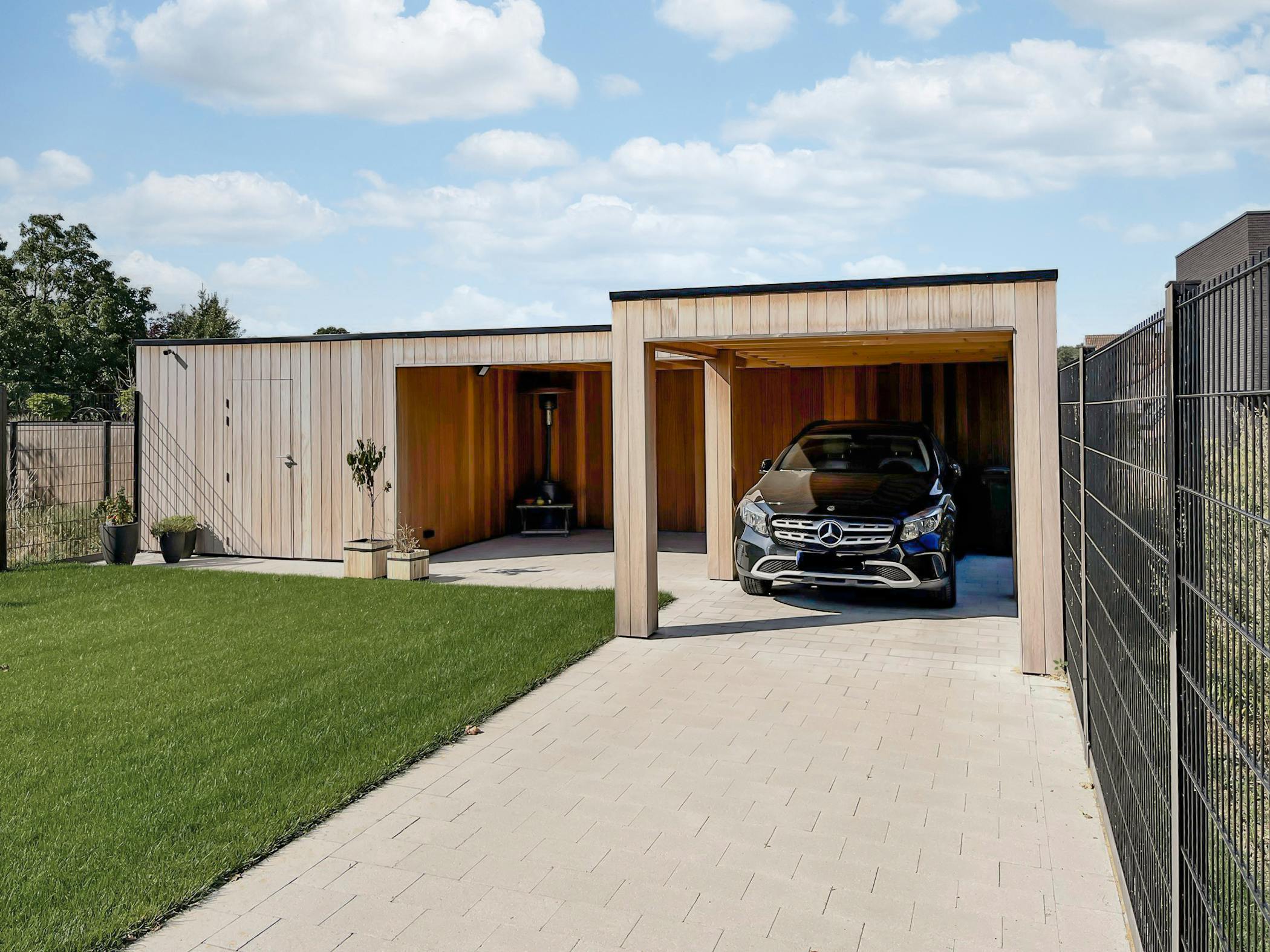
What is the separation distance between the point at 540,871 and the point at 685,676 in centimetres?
294

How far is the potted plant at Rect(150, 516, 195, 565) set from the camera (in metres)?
12.0

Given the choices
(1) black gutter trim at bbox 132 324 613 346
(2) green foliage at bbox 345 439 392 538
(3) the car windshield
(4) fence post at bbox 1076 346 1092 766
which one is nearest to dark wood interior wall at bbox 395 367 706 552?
(2) green foliage at bbox 345 439 392 538

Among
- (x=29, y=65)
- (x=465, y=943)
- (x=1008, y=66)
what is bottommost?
(x=465, y=943)

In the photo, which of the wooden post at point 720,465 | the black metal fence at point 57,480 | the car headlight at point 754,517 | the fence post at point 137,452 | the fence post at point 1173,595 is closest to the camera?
the fence post at point 1173,595

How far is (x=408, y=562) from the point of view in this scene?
10461 mm

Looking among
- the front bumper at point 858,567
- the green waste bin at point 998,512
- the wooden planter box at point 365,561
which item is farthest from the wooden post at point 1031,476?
the wooden planter box at point 365,561

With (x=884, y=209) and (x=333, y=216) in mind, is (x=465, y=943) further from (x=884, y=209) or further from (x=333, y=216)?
(x=333, y=216)

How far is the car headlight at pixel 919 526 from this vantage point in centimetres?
803

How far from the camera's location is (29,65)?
29.9 m

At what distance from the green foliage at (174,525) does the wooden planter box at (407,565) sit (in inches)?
139

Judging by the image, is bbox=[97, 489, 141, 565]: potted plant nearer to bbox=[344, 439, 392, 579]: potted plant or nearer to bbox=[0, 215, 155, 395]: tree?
bbox=[344, 439, 392, 579]: potted plant

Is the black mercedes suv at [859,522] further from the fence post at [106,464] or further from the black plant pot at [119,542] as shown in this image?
the fence post at [106,464]

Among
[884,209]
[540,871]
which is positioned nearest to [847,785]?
[540,871]

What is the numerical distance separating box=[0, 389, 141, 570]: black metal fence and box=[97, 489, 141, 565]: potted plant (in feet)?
1.47
